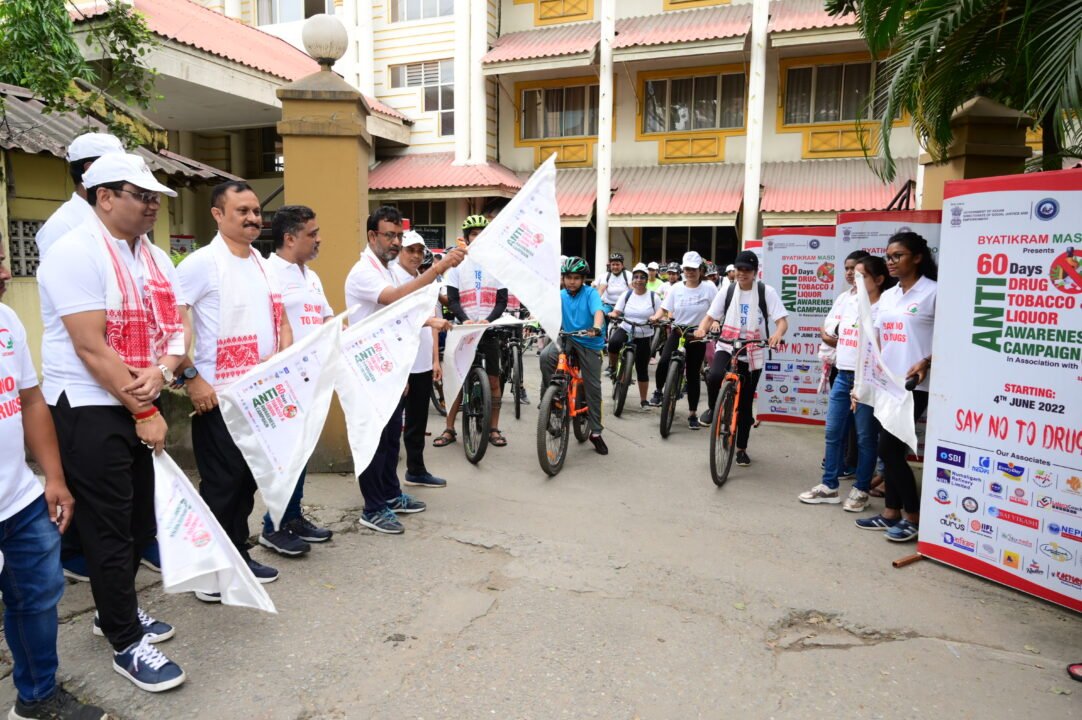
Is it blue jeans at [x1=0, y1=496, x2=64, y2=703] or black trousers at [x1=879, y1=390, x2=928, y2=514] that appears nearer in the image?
blue jeans at [x1=0, y1=496, x2=64, y2=703]

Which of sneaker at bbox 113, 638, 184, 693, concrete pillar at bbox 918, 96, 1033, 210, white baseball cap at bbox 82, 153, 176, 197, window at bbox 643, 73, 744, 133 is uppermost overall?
window at bbox 643, 73, 744, 133

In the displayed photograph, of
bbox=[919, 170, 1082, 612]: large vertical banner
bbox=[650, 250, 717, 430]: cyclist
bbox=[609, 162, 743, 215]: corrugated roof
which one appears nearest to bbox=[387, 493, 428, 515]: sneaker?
bbox=[919, 170, 1082, 612]: large vertical banner

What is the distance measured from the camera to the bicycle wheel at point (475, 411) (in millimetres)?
6555

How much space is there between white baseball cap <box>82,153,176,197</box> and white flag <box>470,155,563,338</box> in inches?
94.0

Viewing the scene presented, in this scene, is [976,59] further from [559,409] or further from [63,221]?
[63,221]

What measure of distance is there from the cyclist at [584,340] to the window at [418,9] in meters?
15.3

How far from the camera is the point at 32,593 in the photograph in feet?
8.54

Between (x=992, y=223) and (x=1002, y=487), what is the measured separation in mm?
1509

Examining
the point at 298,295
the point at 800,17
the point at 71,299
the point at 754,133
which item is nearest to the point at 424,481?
the point at 298,295

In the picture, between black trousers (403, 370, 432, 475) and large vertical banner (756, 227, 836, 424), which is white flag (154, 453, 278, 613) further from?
large vertical banner (756, 227, 836, 424)

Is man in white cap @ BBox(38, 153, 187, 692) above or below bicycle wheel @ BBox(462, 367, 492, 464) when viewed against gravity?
above

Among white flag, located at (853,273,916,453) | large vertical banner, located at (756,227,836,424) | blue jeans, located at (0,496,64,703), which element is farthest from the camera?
large vertical banner, located at (756,227,836,424)

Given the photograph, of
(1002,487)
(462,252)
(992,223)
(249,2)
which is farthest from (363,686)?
(249,2)

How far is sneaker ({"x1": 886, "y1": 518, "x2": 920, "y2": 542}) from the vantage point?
494cm
